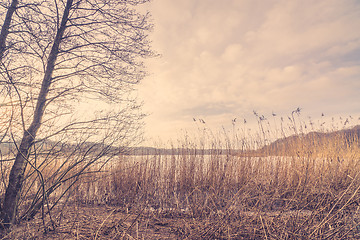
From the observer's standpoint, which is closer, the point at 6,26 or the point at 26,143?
the point at 26,143

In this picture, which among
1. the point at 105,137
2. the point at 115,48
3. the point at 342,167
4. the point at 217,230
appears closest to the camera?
the point at 217,230

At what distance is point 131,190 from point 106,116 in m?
2.08

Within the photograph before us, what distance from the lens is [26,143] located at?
2.79 metres

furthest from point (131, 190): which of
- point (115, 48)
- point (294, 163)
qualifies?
point (294, 163)

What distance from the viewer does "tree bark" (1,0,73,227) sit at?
264 cm

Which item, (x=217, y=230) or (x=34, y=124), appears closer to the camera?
(x=217, y=230)

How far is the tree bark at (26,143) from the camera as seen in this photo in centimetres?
264

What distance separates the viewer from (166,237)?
2.36 metres

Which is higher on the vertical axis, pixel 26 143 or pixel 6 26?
pixel 6 26

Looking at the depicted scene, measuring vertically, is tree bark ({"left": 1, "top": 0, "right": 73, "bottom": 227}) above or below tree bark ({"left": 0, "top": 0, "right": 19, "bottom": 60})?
below

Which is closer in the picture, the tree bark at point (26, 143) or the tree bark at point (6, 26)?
the tree bark at point (26, 143)

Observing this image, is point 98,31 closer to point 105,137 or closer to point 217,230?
point 105,137

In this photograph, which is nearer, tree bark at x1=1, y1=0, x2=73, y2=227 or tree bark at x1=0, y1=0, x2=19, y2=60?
→ tree bark at x1=1, y1=0, x2=73, y2=227

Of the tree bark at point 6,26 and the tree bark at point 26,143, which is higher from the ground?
the tree bark at point 6,26
